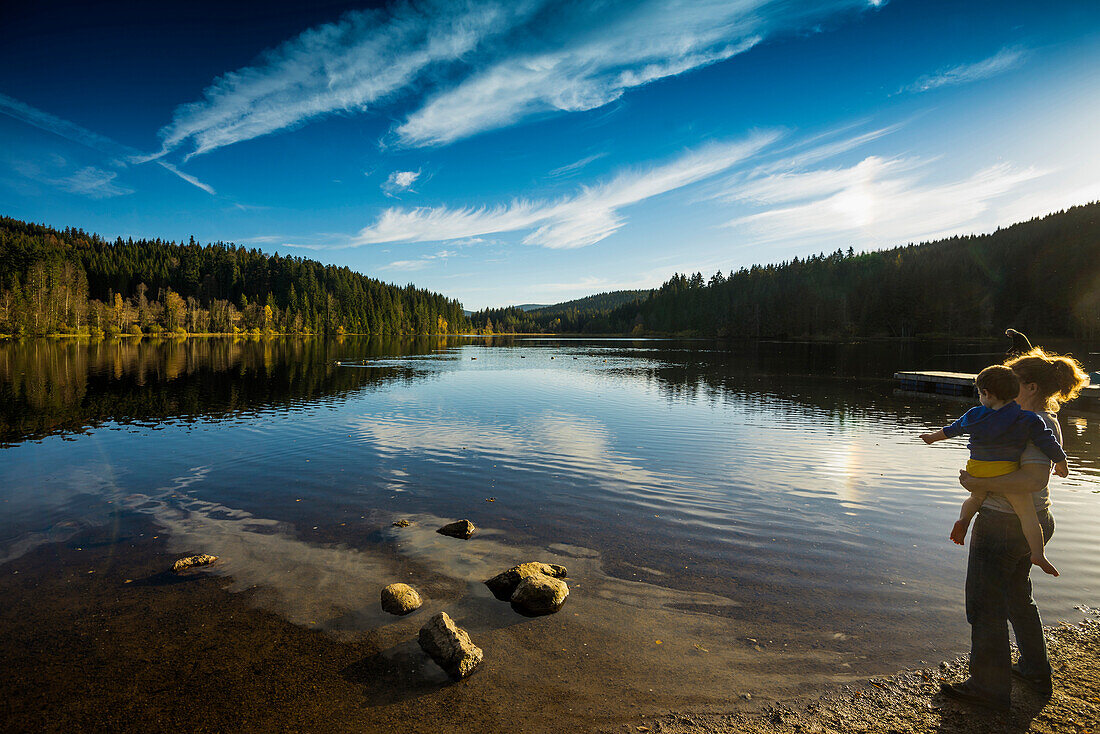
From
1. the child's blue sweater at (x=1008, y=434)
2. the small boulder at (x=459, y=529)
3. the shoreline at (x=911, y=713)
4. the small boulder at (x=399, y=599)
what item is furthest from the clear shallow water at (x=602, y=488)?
the child's blue sweater at (x=1008, y=434)

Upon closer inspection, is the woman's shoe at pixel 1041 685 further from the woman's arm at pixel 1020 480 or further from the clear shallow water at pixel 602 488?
the woman's arm at pixel 1020 480

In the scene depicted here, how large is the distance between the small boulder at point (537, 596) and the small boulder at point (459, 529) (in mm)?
3260

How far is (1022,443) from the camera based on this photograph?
204 inches

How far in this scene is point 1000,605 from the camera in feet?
18.1

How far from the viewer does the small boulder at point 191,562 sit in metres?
9.39

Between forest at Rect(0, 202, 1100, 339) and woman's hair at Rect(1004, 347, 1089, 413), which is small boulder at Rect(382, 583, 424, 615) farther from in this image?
forest at Rect(0, 202, 1100, 339)

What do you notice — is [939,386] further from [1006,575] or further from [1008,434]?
[1008,434]

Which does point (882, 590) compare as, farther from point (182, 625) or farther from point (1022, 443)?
point (182, 625)


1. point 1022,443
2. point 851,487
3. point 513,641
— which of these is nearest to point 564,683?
point 513,641

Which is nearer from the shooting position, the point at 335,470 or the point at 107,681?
the point at 107,681

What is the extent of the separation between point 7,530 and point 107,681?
8.64 m

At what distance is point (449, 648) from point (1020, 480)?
715 centimetres

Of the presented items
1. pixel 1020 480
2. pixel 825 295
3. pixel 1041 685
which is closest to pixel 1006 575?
pixel 1020 480

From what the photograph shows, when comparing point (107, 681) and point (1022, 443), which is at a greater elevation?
point (1022, 443)
